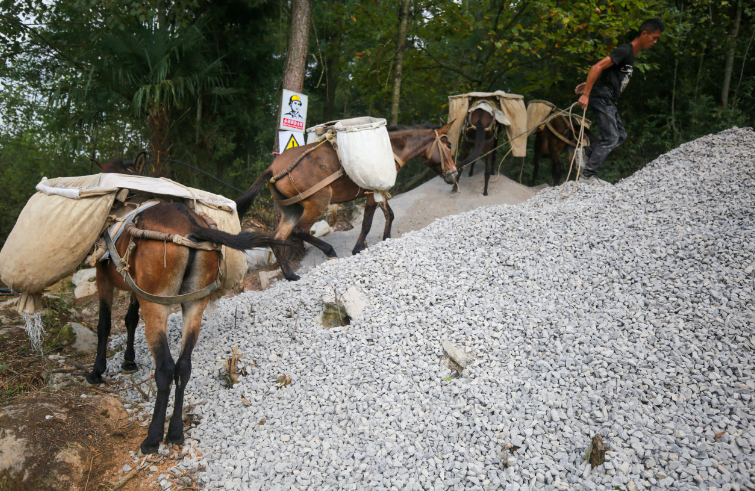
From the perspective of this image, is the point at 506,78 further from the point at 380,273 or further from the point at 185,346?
the point at 185,346

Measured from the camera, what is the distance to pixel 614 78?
616 centimetres

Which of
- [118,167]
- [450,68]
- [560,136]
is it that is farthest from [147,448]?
[450,68]

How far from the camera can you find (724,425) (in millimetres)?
2414

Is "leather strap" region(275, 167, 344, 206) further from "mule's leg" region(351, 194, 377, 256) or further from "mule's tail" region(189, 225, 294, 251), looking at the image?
"mule's tail" region(189, 225, 294, 251)

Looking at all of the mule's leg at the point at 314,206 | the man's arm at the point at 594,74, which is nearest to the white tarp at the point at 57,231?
the mule's leg at the point at 314,206

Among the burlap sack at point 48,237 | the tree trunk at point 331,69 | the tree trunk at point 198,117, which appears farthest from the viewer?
the tree trunk at point 331,69

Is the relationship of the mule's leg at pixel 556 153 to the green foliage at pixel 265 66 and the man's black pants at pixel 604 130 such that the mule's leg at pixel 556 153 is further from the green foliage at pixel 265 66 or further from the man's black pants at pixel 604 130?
the man's black pants at pixel 604 130

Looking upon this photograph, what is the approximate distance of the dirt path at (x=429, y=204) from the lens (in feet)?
23.8

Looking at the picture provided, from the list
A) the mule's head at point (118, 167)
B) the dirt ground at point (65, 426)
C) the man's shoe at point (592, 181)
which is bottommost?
the dirt ground at point (65, 426)

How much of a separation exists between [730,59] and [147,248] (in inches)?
408

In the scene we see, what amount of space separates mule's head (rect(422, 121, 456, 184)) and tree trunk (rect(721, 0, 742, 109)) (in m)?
5.81

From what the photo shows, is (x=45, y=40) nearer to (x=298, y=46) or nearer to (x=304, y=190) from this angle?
(x=298, y=46)

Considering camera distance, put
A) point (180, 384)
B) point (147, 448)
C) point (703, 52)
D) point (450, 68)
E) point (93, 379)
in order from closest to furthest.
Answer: point (147, 448) → point (180, 384) → point (93, 379) → point (703, 52) → point (450, 68)

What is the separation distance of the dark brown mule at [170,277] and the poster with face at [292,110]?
11.1 feet
